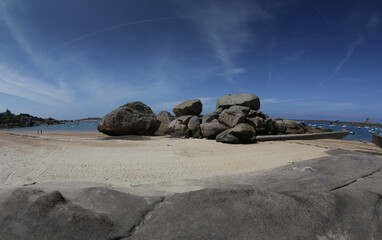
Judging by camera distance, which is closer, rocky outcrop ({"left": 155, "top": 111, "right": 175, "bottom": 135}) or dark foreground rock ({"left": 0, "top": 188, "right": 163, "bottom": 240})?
dark foreground rock ({"left": 0, "top": 188, "right": 163, "bottom": 240})

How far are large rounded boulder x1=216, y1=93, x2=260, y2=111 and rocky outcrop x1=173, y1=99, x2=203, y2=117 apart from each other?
196 cm

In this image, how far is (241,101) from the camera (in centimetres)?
1777

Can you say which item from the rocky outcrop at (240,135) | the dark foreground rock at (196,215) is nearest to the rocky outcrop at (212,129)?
Result: the rocky outcrop at (240,135)

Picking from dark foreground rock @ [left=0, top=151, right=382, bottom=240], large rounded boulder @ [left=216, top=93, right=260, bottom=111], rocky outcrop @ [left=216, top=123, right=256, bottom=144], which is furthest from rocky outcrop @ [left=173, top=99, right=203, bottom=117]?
dark foreground rock @ [left=0, top=151, right=382, bottom=240]

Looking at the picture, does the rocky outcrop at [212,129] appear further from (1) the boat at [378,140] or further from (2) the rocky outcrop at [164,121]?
(1) the boat at [378,140]

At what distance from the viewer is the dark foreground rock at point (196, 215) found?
2.07m

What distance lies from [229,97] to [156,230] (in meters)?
17.3

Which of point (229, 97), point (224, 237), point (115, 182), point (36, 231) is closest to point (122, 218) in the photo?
point (36, 231)

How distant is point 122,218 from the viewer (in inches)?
93.6

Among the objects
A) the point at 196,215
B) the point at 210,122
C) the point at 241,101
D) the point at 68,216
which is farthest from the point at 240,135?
the point at 68,216

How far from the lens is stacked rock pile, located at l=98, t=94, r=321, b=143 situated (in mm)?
13570

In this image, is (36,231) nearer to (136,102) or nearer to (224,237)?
(224,237)

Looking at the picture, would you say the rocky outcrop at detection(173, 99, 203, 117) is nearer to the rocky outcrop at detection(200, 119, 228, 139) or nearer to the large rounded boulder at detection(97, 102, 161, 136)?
the large rounded boulder at detection(97, 102, 161, 136)

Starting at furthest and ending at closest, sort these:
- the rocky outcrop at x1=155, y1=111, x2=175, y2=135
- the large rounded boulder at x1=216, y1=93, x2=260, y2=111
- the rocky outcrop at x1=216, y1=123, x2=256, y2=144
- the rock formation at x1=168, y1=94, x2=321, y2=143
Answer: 1. the rocky outcrop at x1=155, y1=111, x2=175, y2=135
2. the large rounded boulder at x1=216, y1=93, x2=260, y2=111
3. the rock formation at x1=168, y1=94, x2=321, y2=143
4. the rocky outcrop at x1=216, y1=123, x2=256, y2=144
